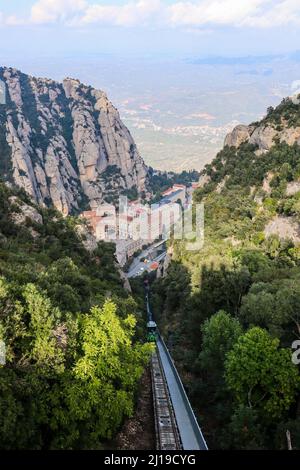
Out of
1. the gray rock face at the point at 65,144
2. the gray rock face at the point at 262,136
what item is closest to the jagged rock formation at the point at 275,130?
the gray rock face at the point at 262,136

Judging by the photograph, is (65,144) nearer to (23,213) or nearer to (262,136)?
(262,136)

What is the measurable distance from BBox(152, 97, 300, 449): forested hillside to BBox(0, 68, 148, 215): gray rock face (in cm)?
6667

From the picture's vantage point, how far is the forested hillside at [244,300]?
892 inches

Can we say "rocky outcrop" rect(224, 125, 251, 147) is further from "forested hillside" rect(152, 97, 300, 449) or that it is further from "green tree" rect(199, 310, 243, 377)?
"green tree" rect(199, 310, 243, 377)

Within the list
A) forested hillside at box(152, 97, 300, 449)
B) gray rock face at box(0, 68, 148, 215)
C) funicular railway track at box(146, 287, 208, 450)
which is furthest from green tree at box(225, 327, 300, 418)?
gray rock face at box(0, 68, 148, 215)

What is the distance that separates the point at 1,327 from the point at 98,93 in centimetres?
16798

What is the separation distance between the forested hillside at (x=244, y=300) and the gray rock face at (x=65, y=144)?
6667 cm

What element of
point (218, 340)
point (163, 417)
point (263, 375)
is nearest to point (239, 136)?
point (218, 340)

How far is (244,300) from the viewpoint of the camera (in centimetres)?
3181

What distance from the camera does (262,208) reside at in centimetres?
5588

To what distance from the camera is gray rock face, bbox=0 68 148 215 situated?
133 m

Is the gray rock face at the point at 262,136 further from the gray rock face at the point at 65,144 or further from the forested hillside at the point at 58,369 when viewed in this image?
the gray rock face at the point at 65,144
